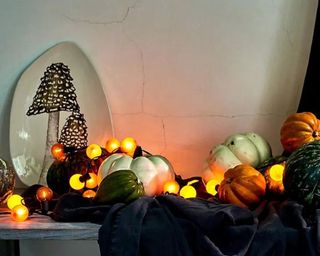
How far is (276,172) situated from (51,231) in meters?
0.47

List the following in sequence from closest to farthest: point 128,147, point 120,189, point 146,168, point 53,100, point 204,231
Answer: point 204,231 → point 120,189 → point 146,168 → point 128,147 → point 53,100

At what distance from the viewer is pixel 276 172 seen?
3.34 ft

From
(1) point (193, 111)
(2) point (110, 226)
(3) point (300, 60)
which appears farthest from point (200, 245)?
(3) point (300, 60)

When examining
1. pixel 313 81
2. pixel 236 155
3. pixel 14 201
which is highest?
pixel 313 81

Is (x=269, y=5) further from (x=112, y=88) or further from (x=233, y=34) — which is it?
(x=112, y=88)

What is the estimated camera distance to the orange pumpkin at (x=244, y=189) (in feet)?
3.17

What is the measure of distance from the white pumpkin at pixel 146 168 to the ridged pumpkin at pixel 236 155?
4.2 inches

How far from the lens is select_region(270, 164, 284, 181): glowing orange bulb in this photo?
1015 mm

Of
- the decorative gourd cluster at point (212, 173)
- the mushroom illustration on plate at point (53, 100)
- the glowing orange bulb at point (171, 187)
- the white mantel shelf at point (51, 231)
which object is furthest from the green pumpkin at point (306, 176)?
the mushroom illustration on plate at point (53, 100)

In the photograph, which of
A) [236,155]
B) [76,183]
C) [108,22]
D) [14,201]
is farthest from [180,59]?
[14,201]

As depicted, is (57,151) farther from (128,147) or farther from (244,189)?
(244,189)

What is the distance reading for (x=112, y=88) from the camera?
1.37m

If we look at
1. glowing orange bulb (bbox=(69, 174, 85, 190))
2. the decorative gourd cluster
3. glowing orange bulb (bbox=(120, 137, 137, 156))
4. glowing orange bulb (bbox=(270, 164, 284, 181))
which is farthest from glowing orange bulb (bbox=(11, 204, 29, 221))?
glowing orange bulb (bbox=(270, 164, 284, 181))

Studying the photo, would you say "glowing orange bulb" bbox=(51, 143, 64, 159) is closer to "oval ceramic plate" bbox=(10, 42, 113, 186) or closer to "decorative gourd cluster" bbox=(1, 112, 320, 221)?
"decorative gourd cluster" bbox=(1, 112, 320, 221)
